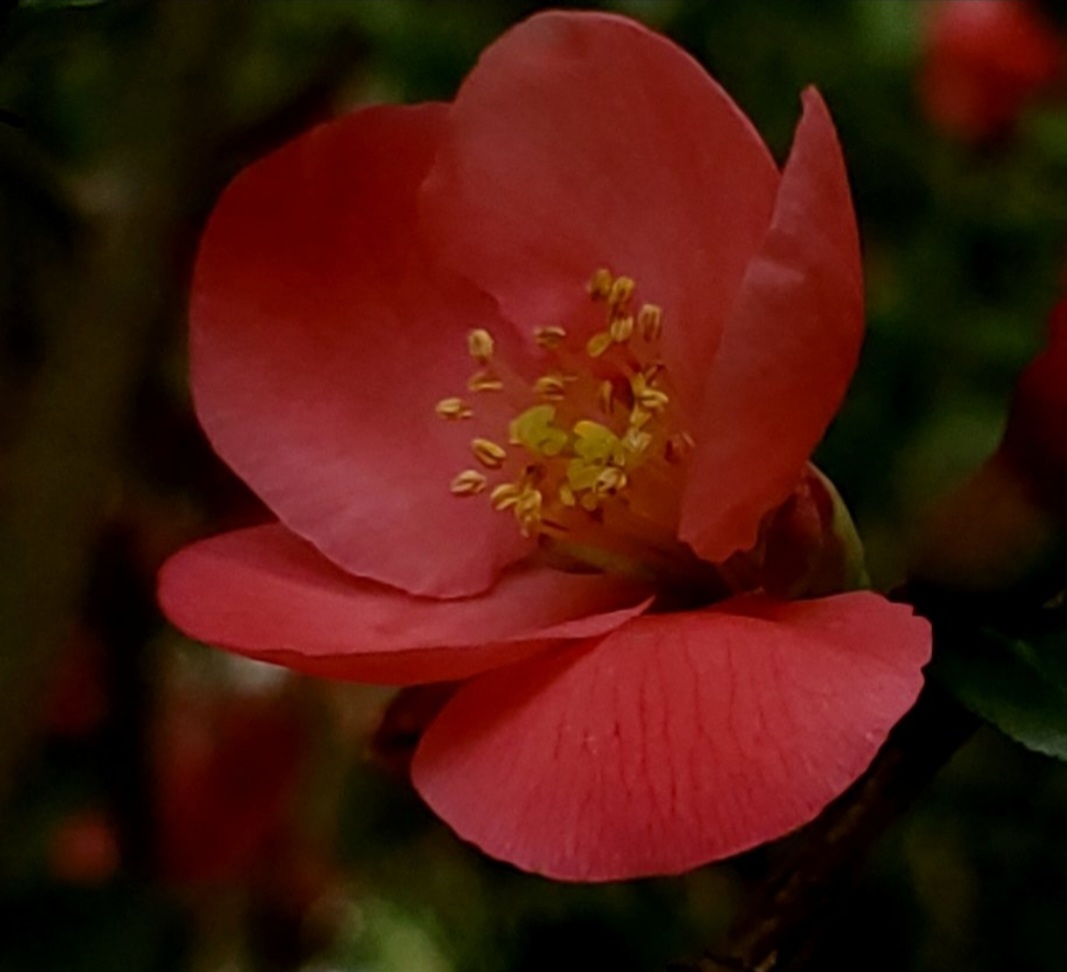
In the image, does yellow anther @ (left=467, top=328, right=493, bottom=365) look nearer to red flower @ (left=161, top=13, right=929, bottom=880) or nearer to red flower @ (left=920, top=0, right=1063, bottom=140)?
red flower @ (left=161, top=13, right=929, bottom=880)

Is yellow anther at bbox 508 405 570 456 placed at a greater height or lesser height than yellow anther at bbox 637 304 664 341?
lesser

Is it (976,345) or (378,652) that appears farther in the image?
(976,345)

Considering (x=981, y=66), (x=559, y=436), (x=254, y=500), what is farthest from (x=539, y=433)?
(x=981, y=66)

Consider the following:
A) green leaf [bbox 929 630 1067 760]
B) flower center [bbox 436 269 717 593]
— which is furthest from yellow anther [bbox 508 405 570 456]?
green leaf [bbox 929 630 1067 760]

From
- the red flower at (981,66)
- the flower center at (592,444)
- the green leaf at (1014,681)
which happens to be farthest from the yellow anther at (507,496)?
the red flower at (981,66)

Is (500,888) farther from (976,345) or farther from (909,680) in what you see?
(909,680)

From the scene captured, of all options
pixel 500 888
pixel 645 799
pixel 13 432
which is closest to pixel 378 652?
pixel 645 799
